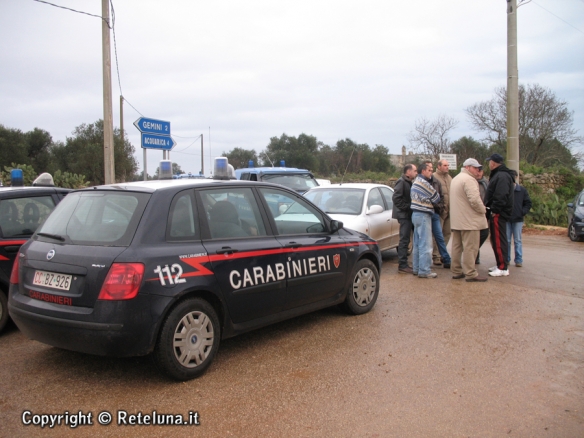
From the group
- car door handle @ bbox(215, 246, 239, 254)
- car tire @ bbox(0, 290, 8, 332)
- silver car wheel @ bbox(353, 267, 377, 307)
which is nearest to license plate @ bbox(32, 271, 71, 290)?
car door handle @ bbox(215, 246, 239, 254)

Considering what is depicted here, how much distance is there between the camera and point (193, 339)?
4.24 meters

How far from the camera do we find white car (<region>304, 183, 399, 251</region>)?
348 inches

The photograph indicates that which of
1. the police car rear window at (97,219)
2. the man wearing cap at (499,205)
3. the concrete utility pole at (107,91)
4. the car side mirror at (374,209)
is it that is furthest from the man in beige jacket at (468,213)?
the concrete utility pole at (107,91)

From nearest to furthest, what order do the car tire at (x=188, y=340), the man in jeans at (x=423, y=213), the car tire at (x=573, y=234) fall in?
the car tire at (x=188, y=340)
the man in jeans at (x=423, y=213)
the car tire at (x=573, y=234)

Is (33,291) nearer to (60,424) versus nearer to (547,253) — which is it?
(60,424)

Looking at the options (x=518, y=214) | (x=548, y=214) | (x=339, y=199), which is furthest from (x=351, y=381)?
(x=548, y=214)

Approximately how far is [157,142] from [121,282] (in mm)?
9437

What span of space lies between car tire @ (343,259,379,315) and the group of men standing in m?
2.07

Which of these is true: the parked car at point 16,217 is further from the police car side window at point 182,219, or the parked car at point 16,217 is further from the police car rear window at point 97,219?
the police car side window at point 182,219

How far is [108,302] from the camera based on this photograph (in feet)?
12.7

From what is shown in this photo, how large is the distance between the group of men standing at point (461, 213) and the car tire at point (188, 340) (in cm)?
466

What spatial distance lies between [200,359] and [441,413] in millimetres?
1932

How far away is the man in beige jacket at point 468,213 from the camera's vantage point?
7.70 m

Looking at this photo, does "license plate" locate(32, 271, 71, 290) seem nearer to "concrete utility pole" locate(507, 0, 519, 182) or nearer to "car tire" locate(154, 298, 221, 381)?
"car tire" locate(154, 298, 221, 381)
